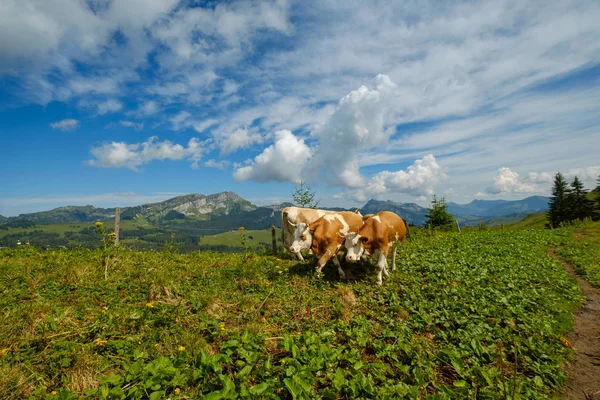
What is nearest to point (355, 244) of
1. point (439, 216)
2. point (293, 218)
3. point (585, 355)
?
point (293, 218)

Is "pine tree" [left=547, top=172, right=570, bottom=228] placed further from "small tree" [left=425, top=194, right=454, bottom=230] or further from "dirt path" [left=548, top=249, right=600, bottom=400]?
"dirt path" [left=548, top=249, right=600, bottom=400]

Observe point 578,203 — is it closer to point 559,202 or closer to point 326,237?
point 559,202

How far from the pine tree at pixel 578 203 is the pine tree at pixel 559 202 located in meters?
0.89

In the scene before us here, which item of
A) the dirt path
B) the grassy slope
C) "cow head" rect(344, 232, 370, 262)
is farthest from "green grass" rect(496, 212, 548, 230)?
the grassy slope

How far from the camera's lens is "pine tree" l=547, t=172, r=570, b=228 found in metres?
69.8

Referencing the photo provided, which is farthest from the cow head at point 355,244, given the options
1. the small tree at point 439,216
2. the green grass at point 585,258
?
the small tree at point 439,216

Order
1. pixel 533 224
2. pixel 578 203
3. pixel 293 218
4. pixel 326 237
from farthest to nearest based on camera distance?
pixel 533 224 → pixel 578 203 → pixel 293 218 → pixel 326 237

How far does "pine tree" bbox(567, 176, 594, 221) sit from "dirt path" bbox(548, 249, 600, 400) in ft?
257

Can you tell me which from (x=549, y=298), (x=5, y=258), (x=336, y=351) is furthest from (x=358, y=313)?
(x=5, y=258)

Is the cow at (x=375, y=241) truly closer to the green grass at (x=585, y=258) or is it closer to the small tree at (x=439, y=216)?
the green grass at (x=585, y=258)

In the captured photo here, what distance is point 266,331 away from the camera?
265 inches

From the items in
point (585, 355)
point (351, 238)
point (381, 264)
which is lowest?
point (585, 355)

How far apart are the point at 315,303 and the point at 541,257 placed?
15458 millimetres

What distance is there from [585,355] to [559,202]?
290 feet
